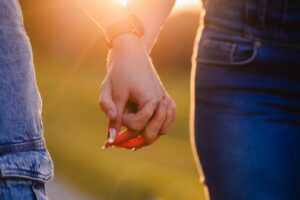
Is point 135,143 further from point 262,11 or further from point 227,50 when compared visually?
point 262,11

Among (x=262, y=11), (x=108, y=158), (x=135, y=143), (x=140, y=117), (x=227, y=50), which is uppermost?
(x=262, y=11)

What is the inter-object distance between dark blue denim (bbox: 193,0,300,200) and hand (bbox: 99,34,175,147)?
18cm

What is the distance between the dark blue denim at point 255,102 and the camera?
2.32 metres

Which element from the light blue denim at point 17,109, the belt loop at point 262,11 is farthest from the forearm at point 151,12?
the light blue denim at point 17,109

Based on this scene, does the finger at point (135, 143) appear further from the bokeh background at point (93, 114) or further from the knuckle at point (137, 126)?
the bokeh background at point (93, 114)

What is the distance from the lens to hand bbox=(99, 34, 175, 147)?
2.25 m

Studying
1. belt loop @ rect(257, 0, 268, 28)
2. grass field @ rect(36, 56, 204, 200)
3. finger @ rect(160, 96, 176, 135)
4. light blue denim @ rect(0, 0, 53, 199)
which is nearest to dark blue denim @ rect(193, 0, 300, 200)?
belt loop @ rect(257, 0, 268, 28)

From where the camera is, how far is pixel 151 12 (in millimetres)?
2547

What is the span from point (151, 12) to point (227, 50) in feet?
1.05

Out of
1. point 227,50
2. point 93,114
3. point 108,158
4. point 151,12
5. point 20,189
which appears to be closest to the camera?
point 20,189

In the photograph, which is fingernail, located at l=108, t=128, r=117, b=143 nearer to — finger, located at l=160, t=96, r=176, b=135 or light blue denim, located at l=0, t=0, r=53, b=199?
finger, located at l=160, t=96, r=176, b=135

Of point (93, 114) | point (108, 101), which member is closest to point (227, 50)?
point (108, 101)

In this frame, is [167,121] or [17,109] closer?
[17,109]

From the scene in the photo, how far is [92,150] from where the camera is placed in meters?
8.46
